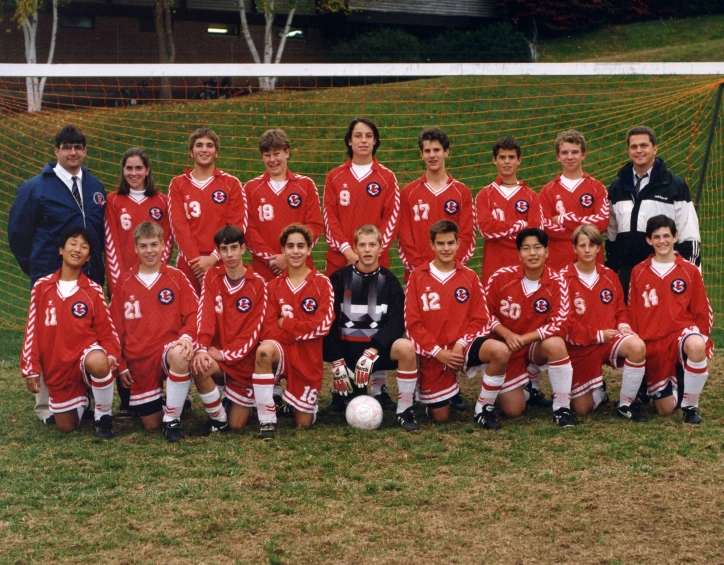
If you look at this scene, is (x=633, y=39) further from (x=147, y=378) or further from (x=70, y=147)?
(x=147, y=378)

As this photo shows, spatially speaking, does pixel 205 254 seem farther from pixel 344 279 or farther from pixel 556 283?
pixel 556 283

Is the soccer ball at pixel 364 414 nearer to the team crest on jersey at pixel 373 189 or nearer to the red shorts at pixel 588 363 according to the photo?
the red shorts at pixel 588 363

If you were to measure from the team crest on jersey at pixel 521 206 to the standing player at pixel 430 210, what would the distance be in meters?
0.28

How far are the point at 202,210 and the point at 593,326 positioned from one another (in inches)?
95.4

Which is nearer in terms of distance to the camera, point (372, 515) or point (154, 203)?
point (372, 515)

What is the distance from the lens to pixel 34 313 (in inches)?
195

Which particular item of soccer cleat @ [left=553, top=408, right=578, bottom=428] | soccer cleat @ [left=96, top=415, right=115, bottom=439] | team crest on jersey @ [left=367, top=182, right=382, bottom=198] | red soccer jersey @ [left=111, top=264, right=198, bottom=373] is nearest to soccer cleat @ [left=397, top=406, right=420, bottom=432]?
soccer cleat @ [left=553, top=408, right=578, bottom=428]

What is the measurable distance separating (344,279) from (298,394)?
727 mm

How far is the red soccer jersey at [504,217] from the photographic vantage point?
552 cm

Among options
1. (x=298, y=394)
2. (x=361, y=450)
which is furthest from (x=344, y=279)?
(x=361, y=450)

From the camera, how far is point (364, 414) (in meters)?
4.90

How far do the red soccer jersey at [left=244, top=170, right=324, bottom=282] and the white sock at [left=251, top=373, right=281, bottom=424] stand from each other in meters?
0.93

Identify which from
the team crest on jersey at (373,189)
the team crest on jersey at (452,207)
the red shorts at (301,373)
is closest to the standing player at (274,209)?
the team crest on jersey at (373,189)

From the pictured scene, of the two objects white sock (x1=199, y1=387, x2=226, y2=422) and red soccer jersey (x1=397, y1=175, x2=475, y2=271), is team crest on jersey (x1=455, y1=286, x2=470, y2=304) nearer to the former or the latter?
red soccer jersey (x1=397, y1=175, x2=475, y2=271)
